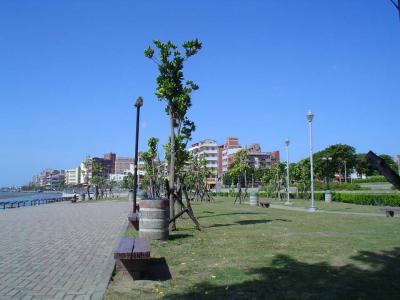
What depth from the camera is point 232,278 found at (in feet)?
22.9

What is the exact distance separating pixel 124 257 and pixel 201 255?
2703mm

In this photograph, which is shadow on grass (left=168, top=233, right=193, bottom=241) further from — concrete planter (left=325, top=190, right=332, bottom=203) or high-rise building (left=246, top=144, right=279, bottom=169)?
high-rise building (left=246, top=144, right=279, bottom=169)

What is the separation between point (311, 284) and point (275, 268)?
48.8 inches

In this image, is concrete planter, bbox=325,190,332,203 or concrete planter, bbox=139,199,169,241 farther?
concrete planter, bbox=325,190,332,203

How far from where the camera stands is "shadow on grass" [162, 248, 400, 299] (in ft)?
19.5

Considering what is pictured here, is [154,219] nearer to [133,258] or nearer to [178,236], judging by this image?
[178,236]

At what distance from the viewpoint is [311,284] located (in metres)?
6.50

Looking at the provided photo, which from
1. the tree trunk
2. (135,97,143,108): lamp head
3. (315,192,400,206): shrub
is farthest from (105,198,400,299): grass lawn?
(315,192,400,206): shrub

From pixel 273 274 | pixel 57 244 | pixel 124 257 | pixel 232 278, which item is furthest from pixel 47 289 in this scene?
pixel 57 244

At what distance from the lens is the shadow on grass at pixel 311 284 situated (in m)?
5.96

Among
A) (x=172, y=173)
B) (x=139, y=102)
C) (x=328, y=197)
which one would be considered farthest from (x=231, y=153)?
(x=172, y=173)

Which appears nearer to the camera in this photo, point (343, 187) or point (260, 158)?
point (343, 187)

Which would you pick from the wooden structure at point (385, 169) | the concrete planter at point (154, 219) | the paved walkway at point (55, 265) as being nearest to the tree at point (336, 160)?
the concrete planter at point (154, 219)

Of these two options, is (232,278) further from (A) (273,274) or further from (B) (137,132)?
(B) (137,132)
